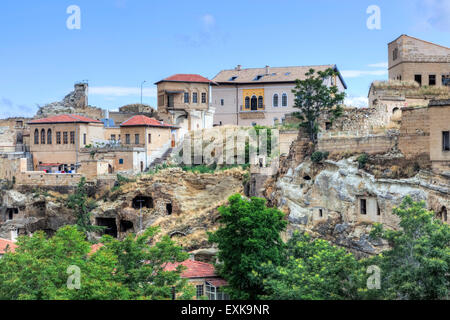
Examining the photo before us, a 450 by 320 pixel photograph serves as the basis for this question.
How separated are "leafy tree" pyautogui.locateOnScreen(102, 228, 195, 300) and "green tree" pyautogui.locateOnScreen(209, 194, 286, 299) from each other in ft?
11.0

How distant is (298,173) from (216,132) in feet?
61.5

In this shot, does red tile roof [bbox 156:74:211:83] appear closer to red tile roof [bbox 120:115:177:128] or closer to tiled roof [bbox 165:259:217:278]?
red tile roof [bbox 120:115:177:128]

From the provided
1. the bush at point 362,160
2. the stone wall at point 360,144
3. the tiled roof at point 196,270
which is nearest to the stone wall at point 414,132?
the stone wall at point 360,144

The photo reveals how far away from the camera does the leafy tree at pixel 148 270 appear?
3650cm

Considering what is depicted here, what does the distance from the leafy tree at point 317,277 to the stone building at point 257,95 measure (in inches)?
1720

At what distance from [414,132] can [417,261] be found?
19074mm

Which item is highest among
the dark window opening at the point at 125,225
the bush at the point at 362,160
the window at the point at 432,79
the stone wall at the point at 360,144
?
the window at the point at 432,79

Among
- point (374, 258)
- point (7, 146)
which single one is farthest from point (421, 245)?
point (7, 146)

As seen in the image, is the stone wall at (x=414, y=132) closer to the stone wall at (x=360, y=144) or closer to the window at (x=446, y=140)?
the stone wall at (x=360, y=144)

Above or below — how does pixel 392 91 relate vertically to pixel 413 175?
above

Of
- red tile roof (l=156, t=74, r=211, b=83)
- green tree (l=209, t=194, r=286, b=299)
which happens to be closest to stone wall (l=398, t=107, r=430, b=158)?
green tree (l=209, t=194, r=286, b=299)
